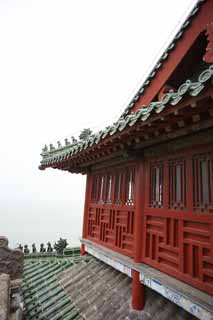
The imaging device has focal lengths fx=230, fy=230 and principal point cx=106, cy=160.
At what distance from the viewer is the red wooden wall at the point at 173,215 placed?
272 centimetres

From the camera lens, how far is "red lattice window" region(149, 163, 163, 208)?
3553 mm

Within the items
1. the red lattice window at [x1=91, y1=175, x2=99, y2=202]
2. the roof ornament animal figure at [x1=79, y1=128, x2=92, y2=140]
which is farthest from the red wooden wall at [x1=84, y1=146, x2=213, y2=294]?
the roof ornament animal figure at [x1=79, y1=128, x2=92, y2=140]

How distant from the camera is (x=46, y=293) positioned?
521 cm

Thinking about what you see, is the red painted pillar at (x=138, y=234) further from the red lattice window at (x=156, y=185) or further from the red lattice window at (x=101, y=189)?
the red lattice window at (x=101, y=189)

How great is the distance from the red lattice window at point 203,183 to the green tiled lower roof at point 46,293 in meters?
2.95

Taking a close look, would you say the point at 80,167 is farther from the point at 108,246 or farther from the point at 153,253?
the point at 153,253

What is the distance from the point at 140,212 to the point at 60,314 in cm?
248

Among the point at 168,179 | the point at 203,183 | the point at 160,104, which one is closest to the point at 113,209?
the point at 168,179

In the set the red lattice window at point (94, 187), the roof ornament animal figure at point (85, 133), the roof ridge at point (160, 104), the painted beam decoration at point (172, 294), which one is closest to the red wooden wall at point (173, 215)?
the painted beam decoration at point (172, 294)

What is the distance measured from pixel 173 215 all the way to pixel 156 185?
2.09ft

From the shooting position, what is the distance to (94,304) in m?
4.09

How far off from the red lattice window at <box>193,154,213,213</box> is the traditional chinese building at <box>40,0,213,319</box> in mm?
12

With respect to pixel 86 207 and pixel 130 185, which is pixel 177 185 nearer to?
pixel 130 185

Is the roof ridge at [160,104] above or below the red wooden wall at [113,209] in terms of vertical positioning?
above
